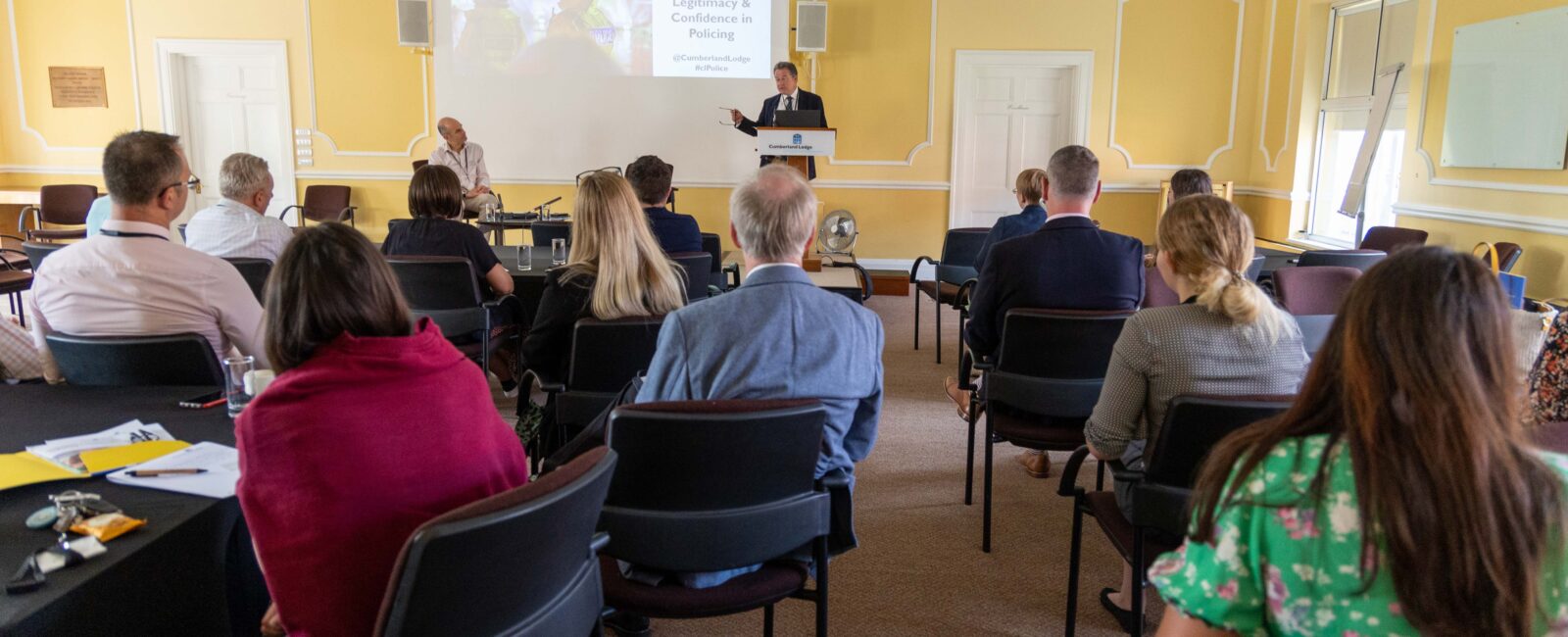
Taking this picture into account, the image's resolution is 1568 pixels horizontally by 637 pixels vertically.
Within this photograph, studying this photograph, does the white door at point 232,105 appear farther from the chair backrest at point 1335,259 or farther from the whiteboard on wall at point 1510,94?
the whiteboard on wall at point 1510,94

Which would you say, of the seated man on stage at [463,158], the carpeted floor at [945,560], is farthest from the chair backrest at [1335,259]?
the seated man on stage at [463,158]

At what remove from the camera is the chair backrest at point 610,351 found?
2666mm

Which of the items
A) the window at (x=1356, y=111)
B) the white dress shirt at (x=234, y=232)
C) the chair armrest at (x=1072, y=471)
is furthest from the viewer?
the window at (x=1356, y=111)

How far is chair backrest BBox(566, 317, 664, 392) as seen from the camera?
8.75 ft

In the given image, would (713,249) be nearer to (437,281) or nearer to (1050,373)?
(437,281)

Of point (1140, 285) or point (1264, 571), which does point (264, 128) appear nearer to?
point (1140, 285)

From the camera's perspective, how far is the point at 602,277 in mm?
2809

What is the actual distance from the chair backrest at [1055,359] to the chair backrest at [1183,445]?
746 millimetres

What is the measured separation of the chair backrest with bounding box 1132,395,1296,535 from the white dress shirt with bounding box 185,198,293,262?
3368mm

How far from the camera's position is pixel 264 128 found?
8.74 m

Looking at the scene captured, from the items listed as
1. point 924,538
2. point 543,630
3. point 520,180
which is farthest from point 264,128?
point 543,630

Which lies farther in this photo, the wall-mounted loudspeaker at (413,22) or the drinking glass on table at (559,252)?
the wall-mounted loudspeaker at (413,22)

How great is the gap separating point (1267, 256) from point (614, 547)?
4.54 m

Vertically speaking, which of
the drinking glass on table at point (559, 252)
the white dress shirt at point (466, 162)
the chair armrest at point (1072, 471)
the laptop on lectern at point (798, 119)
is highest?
the laptop on lectern at point (798, 119)
